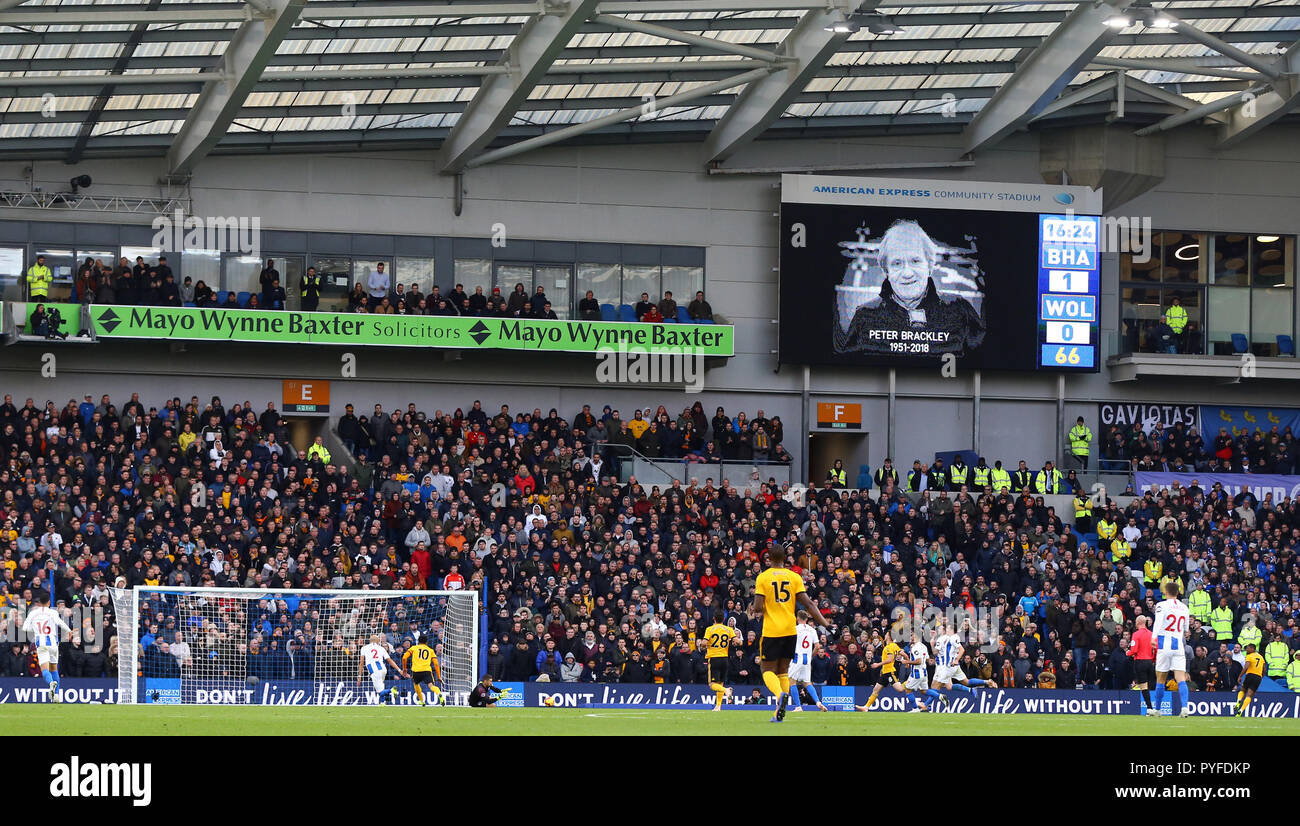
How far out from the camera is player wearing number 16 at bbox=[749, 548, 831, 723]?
14273 mm

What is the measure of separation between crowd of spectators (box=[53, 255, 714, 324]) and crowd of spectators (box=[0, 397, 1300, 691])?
8.12 ft

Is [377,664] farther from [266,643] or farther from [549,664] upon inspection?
[549,664]

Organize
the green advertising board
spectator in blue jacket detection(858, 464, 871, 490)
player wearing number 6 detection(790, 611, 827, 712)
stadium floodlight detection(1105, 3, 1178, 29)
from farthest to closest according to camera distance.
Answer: spectator in blue jacket detection(858, 464, 871, 490) → the green advertising board → stadium floodlight detection(1105, 3, 1178, 29) → player wearing number 6 detection(790, 611, 827, 712)

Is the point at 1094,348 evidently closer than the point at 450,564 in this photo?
No

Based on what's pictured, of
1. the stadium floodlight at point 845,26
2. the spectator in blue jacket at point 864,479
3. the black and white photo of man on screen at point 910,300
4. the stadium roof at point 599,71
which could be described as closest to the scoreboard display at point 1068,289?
the black and white photo of man on screen at point 910,300

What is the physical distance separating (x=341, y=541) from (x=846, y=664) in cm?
885

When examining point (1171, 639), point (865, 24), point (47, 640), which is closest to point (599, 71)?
point (865, 24)

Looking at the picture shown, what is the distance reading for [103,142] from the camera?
35000 mm

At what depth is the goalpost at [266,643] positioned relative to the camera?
22922mm

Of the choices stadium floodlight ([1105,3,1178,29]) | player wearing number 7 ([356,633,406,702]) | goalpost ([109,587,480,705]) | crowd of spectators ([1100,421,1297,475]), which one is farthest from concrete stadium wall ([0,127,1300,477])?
player wearing number 7 ([356,633,406,702])

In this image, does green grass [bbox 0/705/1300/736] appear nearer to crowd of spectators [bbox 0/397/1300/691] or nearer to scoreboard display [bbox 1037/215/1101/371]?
crowd of spectators [bbox 0/397/1300/691]

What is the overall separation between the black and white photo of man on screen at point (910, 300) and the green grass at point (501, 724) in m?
20.1
